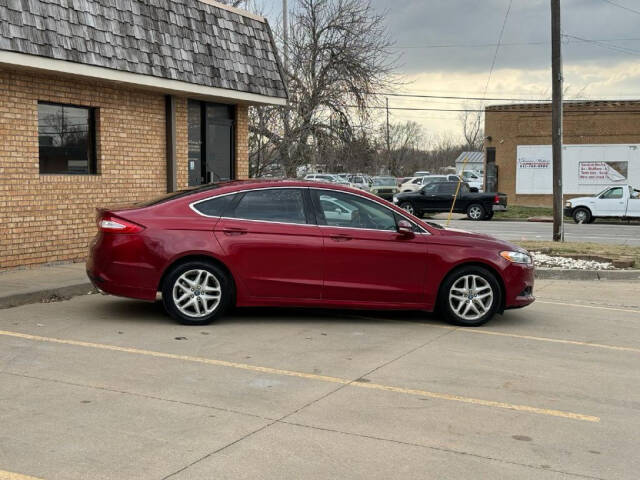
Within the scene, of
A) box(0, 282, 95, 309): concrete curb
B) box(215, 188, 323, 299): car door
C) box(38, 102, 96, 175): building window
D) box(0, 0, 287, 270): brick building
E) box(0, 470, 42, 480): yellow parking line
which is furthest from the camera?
box(38, 102, 96, 175): building window

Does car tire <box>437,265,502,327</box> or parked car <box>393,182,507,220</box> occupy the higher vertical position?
parked car <box>393,182,507,220</box>

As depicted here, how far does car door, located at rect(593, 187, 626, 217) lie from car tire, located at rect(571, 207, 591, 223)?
11.8 inches

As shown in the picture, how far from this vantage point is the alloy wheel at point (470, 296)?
27.9 ft

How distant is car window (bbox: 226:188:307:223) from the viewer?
8.32 metres

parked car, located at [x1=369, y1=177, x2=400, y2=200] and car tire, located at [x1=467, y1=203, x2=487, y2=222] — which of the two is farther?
parked car, located at [x1=369, y1=177, x2=400, y2=200]

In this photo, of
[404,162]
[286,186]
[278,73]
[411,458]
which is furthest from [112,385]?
[404,162]

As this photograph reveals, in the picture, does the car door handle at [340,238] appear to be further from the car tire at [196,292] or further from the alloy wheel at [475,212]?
the alloy wheel at [475,212]

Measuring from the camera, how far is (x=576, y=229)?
2694 centimetres

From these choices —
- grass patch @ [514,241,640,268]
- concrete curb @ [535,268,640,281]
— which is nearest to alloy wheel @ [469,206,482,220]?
grass patch @ [514,241,640,268]

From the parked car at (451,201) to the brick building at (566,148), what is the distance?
933 centimetres

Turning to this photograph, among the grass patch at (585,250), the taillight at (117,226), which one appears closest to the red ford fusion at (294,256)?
the taillight at (117,226)

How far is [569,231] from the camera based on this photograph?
85.2 feet

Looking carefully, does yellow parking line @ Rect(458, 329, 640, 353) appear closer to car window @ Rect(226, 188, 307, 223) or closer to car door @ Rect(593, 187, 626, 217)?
car window @ Rect(226, 188, 307, 223)

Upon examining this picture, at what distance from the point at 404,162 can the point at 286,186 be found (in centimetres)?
8139
